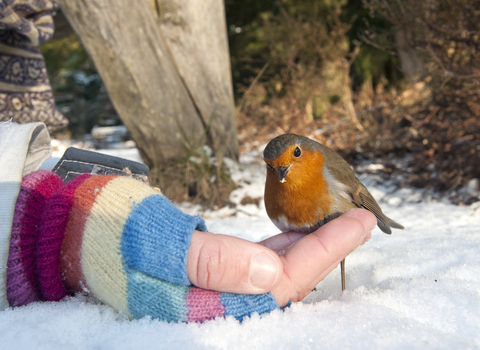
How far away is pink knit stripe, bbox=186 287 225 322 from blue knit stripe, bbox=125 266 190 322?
0.02 meters

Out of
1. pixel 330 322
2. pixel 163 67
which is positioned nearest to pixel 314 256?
pixel 330 322

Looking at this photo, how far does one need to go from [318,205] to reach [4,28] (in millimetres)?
1813

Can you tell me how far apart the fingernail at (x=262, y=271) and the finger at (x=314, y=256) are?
135 millimetres

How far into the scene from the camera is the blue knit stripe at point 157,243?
103 cm

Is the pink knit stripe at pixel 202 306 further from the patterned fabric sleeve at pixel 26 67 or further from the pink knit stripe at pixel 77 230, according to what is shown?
the patterned fabric sleeve at pixel 26 67

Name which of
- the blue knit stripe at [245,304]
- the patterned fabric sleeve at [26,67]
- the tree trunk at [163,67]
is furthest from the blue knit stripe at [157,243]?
the tree trunk at [163,67]

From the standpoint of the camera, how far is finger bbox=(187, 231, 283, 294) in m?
1.03

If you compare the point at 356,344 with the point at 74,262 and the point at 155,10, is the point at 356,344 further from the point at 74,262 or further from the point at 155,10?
the point at 155,10

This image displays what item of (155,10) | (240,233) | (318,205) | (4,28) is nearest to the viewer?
(318,205)

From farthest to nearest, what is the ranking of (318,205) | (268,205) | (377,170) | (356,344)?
1. (377,170)
2. (268,205)
3. (318,205)
4. (356,344)

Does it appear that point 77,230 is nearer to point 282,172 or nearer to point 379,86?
point 282,172

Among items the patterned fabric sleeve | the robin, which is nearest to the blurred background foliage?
the robin

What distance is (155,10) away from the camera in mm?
3072

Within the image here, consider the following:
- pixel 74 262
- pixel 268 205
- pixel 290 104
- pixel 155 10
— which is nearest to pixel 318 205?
pixel 268 205
